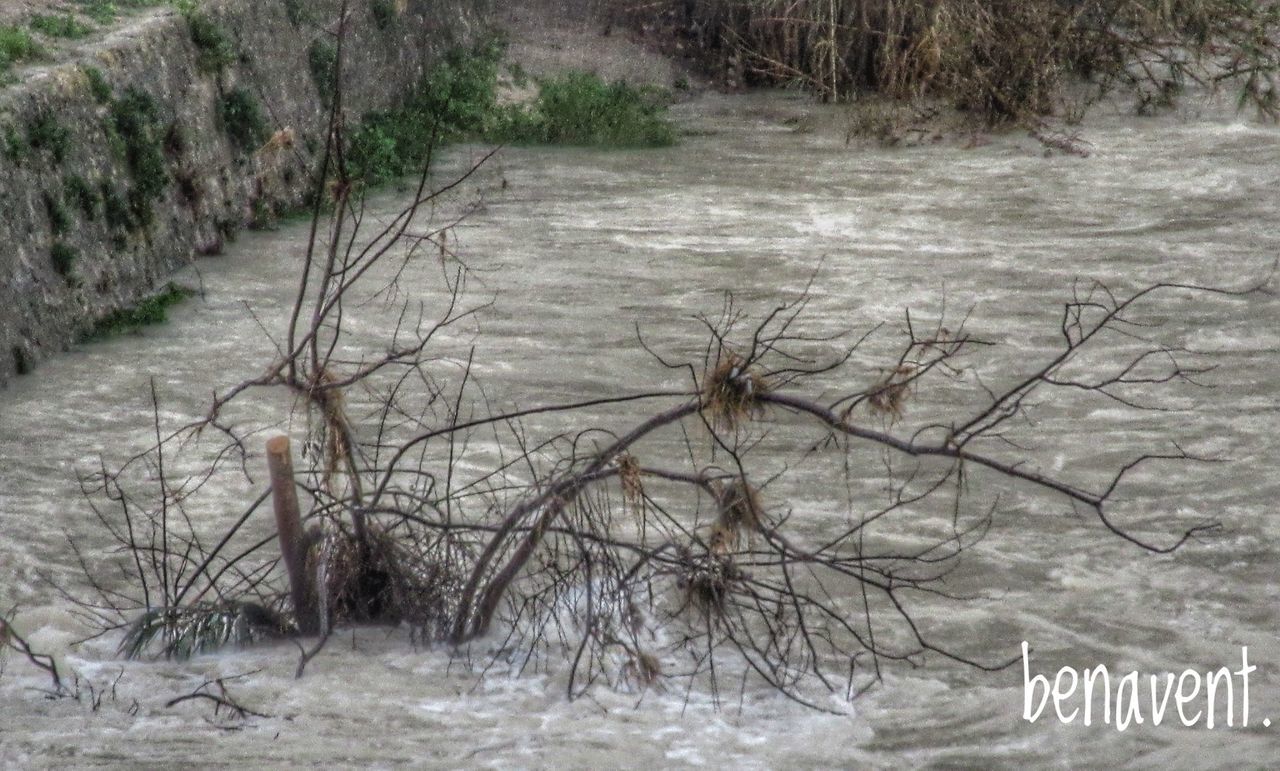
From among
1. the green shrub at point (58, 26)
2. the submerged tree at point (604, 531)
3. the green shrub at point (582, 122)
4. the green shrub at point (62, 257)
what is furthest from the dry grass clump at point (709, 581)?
the green shrub at point (582, 122)

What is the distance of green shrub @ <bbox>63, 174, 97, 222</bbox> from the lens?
899 centimetres

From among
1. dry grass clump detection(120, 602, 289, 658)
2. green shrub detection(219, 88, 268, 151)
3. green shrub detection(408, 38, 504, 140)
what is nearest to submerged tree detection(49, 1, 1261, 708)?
dry grass clump detection(120, 602, 289, 658)

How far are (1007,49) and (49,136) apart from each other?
7.57 m

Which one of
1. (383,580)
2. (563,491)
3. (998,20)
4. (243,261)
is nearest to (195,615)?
(383,580)

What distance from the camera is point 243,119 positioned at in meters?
10.9

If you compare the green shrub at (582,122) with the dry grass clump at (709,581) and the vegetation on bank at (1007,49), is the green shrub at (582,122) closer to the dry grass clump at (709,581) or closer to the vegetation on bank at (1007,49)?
the vegetation on bank at (1007,49)

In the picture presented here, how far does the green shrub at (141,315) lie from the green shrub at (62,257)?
380mm

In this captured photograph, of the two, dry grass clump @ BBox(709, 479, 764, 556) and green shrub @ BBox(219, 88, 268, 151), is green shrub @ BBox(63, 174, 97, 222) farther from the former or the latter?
dry grass clump @ BBox(709, 479, 764, 556)

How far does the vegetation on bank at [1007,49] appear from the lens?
Answer: 13609 mm

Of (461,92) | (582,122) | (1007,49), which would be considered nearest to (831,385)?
(582,122)

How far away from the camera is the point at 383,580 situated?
5867 millimetres

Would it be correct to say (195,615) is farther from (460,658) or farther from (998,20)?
(998,20)

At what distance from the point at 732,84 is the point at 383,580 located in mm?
10154

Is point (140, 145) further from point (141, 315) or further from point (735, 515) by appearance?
point (735, 515)
